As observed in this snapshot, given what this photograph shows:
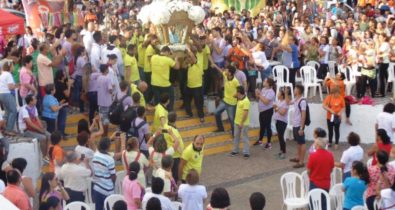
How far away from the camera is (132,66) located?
17984mm

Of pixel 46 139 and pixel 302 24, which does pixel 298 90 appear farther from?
pixel 302 24

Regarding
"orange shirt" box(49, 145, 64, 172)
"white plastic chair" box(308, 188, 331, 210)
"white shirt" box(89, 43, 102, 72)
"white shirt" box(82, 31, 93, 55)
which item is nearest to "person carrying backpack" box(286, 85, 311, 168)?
"white shirt" box(89, 43, 102, 72)

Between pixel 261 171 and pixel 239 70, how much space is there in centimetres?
289

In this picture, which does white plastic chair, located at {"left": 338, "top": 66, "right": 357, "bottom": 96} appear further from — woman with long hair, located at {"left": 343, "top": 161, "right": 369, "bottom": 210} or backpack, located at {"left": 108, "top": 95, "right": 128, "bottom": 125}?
woman with long hair, located at {"left": 343, "top": 161, "right": 369, "bottom": 210}

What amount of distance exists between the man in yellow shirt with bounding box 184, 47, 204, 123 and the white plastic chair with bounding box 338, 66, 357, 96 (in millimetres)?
3640

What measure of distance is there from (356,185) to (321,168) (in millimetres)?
1250

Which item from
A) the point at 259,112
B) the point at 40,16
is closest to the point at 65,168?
the point at 259,112

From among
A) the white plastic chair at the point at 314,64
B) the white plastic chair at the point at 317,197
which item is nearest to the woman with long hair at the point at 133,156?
the white plastic chair at the point at 317,197

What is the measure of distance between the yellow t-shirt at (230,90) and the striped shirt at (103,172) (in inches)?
223

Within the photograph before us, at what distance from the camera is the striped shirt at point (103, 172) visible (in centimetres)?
1235

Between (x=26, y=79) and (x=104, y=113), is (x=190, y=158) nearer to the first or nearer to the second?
(x=104, y=113)

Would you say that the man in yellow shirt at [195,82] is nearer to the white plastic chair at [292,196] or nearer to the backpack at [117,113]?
the backpack at [117,113]

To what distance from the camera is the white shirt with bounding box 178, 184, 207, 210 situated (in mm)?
11609

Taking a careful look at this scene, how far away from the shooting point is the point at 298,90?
1680 centimetres
